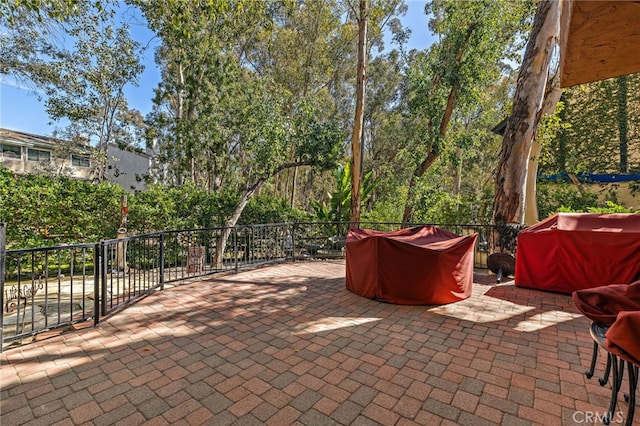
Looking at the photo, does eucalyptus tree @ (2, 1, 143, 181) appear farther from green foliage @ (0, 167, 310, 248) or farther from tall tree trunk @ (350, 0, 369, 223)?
tall tree trunk @ (350, 0, 369, 223)

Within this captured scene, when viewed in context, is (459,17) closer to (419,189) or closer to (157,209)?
(419,189)

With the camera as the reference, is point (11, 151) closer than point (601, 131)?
No

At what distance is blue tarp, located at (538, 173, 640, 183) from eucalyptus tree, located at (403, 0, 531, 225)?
612 centimetres

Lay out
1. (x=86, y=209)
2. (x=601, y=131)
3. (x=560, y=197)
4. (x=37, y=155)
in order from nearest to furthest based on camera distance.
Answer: (x=86, y=209) < (x=560, y=197) < (x=601, y=131) < (x=37, y=155)

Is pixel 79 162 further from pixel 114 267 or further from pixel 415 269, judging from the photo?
pixel 415 269

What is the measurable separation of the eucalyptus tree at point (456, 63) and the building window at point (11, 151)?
82.3 feet

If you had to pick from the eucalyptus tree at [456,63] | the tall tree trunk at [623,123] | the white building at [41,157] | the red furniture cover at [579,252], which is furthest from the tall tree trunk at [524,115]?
the white building at [41,157]

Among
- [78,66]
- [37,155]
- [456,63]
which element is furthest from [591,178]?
[37,155]

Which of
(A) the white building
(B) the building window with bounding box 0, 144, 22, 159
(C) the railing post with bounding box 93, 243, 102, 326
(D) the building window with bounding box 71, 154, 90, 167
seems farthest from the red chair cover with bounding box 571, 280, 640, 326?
(B) the building window with bounding box 0, 144, 22, 159

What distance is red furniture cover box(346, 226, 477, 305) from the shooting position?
4.21 metres

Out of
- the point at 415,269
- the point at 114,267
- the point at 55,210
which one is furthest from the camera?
the point at 114,267

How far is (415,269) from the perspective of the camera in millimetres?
4238

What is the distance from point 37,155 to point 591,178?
32.4 meters

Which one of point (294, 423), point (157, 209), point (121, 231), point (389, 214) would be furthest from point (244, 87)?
point (294, 423)
